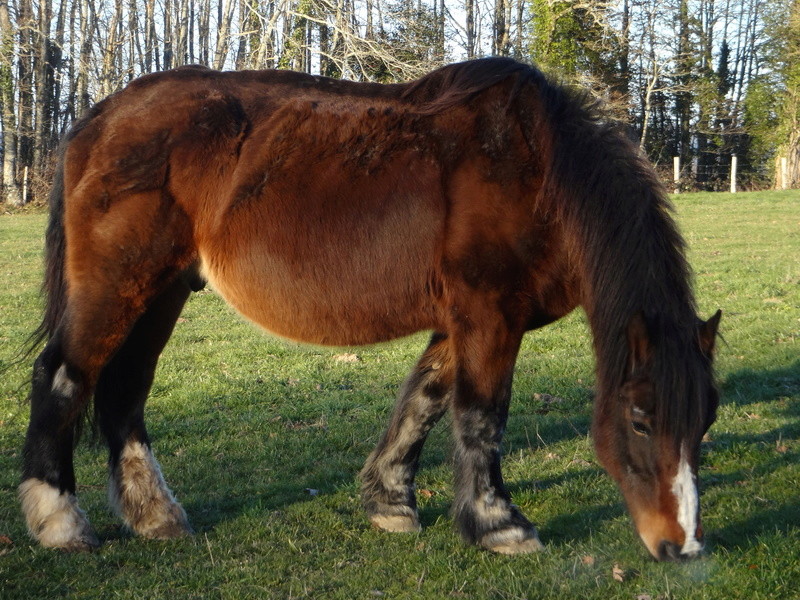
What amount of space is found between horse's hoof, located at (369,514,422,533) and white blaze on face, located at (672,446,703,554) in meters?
1.60

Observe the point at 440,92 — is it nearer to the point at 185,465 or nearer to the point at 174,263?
the point at 174,263

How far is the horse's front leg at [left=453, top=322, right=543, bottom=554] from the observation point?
399 cm

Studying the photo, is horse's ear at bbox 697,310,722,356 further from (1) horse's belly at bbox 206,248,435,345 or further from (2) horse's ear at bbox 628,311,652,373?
(1) horse's belly at bbox 206,248,435,345

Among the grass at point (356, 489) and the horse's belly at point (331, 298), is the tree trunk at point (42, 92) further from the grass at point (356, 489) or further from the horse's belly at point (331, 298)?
the horse's belly at point (331, 298)

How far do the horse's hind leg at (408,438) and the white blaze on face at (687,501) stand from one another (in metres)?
1.49

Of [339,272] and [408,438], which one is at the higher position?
[339,272]

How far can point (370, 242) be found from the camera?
410 centimetres

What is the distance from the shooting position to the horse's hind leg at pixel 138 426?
4391 mm

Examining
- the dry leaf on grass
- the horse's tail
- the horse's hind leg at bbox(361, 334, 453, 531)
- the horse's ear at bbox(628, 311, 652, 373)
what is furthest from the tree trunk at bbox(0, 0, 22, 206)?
the horse's ear at bbox(628, 311, 652, 373)

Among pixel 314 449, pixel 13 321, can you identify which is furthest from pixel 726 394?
pixel 13 321

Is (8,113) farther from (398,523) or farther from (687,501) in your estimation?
(687,501)

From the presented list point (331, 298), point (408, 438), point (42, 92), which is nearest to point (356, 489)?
point (408, 438)

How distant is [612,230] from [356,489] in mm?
2391

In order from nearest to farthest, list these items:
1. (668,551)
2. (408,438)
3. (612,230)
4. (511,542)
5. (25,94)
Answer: (668,551), (612,230), (511,542), (408,438), (25,94)
